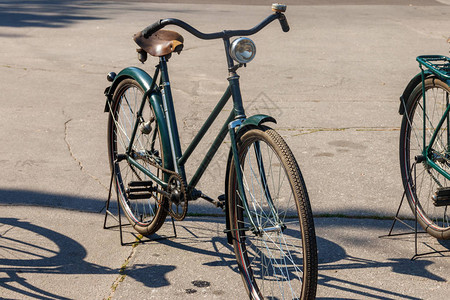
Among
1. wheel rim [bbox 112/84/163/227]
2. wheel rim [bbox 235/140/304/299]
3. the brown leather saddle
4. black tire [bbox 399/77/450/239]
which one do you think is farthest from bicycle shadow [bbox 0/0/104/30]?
wheel rim [bbox 235/140/304/299]

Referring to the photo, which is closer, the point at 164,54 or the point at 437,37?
the point at 164,54

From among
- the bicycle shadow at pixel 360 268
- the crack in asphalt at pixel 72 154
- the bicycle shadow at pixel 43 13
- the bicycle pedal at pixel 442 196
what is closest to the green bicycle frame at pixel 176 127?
the bicycle shadow at pixel 360 268

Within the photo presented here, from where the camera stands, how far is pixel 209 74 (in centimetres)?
907

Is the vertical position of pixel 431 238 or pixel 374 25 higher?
pixel 374 25

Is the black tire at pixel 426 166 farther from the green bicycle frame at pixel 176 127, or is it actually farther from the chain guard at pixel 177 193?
the chain guard at pixel 177 193

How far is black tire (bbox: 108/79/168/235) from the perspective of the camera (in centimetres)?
397

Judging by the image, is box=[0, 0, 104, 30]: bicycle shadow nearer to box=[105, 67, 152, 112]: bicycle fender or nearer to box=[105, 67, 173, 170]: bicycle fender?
box=[105, 67, 152, 112]: bicycle fender

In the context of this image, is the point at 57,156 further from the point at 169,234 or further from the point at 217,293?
the point at 217,293

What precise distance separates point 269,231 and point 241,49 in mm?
867

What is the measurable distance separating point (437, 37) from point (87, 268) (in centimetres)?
1032

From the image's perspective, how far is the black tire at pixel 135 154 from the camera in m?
3.97

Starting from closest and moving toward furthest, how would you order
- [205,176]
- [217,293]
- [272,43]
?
[217,293], [205,176], [272,43]

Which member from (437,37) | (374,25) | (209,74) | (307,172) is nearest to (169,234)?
(307,172)

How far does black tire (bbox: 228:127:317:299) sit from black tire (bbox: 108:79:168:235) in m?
0.64
